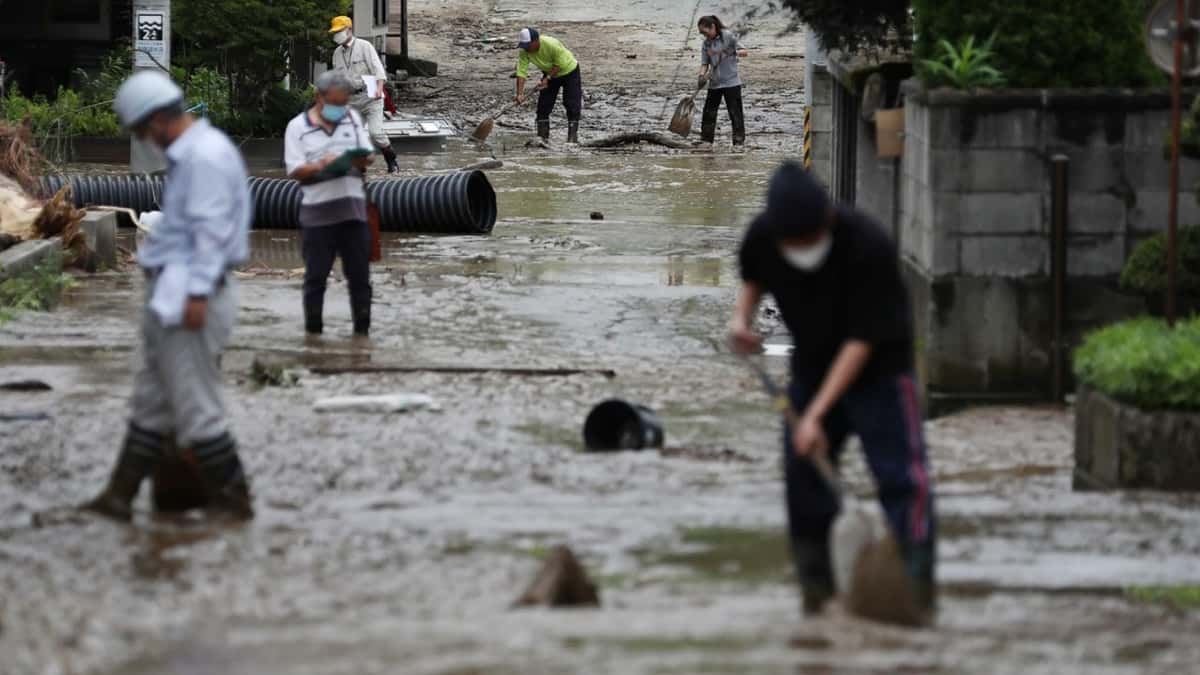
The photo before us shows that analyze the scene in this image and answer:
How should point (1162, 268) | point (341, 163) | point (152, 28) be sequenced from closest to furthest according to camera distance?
point (1162, 268) < point (341, 163) < point (152, 28)

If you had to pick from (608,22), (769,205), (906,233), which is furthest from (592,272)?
(608,22)

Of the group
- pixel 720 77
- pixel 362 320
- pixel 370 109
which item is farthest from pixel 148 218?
pixel 720 77

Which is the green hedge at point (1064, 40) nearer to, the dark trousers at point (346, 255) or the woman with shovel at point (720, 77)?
the dark trousers at point (346, 255)

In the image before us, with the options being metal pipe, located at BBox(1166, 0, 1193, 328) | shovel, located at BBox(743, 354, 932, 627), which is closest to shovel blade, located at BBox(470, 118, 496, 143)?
metal pipe, located at BBox(1166, 0, 1193, 328)

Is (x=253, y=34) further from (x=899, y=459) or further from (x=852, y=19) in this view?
(x=899, y=459)

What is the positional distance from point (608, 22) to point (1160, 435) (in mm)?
33360

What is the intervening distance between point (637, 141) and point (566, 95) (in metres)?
1.11

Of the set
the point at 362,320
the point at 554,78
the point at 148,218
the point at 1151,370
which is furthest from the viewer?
the point at 554,78

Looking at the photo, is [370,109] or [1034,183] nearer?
[1034,183]

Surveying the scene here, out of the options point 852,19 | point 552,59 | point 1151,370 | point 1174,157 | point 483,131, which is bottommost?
Result: point 1151,370

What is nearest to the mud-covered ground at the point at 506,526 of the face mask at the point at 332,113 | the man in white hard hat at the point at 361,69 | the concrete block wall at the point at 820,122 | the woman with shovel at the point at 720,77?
the face mask at the point at 332,113

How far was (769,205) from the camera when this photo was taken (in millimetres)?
5805

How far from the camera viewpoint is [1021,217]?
10672mm

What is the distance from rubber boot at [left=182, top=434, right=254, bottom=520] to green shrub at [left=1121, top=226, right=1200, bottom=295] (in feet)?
14.6
